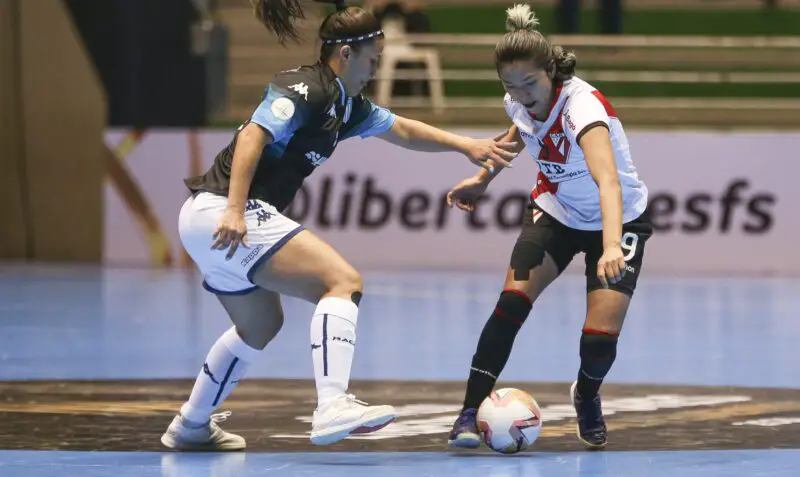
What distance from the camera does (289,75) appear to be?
6.26 meters

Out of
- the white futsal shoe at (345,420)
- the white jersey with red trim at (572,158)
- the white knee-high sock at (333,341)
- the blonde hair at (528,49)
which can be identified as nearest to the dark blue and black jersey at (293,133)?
the white knee-high sock at (333,341)

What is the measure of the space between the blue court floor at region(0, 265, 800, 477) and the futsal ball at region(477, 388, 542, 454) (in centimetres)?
8

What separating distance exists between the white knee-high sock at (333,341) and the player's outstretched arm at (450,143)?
3.80 feet

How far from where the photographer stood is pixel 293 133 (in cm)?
626

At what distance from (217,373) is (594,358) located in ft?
5.43

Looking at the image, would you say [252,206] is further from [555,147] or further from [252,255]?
[555,147]

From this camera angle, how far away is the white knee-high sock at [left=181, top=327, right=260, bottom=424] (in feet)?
21.4

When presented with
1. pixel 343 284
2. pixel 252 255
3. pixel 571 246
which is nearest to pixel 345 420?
pixel 343 284

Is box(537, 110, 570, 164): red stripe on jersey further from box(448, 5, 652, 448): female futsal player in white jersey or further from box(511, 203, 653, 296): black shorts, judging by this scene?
box(511, 203, 653, 296): black shorts

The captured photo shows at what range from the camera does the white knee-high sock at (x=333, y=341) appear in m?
6.01

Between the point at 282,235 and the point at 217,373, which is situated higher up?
the point at 282,235

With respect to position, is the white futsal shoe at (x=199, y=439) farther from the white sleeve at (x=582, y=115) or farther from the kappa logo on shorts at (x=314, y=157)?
the white sleeve at (x=582, y=115)

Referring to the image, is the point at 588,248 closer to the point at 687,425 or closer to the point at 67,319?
the point at 687,425

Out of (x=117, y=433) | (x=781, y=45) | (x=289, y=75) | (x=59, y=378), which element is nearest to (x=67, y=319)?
(x=59, y=378)
